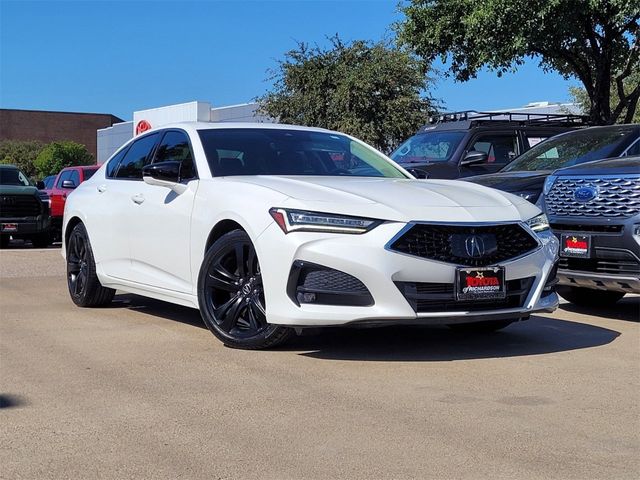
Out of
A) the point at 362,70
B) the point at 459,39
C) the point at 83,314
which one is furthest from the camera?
the point at 362,70

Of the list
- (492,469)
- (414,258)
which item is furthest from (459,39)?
(492,469)

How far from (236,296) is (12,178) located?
48.6ft

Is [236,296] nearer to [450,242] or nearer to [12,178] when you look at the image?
[450,242]

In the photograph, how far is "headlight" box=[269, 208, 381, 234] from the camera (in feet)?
17.5

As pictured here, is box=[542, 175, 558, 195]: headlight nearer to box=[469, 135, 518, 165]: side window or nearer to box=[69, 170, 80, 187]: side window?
box=[469, 135, 518, 165]: side window

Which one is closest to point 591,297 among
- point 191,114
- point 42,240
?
point 42,240

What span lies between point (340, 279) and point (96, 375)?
5.12 feet

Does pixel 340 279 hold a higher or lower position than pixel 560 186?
lower

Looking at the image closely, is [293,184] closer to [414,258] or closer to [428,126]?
[414,258]

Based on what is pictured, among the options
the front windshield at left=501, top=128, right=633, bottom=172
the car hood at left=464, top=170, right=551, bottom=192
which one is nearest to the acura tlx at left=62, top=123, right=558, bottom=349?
the car hood at left=464, top=170, right=551, bottom=192

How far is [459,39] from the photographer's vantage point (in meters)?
19.4

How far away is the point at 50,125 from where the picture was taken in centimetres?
7481

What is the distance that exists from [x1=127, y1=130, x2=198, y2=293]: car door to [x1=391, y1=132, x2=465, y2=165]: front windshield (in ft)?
21.5

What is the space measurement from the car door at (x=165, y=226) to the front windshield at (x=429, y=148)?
6560 mm
